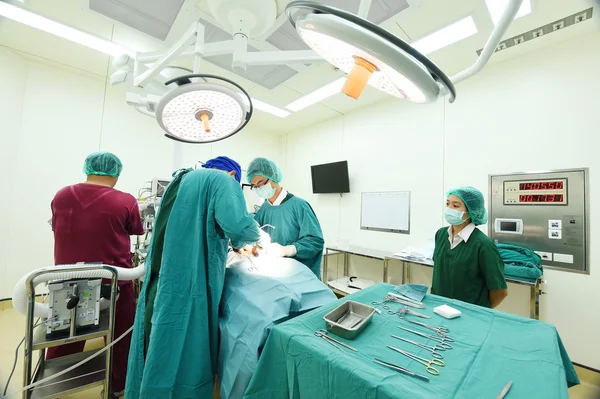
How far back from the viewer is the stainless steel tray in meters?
0.72

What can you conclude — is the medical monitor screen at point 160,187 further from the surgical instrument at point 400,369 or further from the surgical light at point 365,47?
the surgical instrument at point 400,369

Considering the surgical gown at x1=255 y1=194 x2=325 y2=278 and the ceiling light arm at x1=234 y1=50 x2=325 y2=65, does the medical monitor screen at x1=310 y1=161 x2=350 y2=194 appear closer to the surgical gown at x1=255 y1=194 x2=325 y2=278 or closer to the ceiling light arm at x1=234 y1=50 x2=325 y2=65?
the surgical gown at x1=255 y1=194 x2=325 y2=278

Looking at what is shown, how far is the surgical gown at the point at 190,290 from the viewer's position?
937 mm

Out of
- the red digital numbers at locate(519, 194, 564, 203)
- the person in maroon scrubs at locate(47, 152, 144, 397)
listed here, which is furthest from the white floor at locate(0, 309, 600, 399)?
the red digital numbers at locate(519, 194, 564, 203)

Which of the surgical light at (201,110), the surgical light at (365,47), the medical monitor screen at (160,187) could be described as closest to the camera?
the surgical light at (365,47)

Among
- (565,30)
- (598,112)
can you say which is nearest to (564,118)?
(598,112)

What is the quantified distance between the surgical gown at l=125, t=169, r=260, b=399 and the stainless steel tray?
0.45 m

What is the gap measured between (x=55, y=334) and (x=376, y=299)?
1.57m

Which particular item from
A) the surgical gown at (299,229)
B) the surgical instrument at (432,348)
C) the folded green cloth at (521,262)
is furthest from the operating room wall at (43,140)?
the folded green cloth at (521,262)

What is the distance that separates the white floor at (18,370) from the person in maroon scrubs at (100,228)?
34 centimetres

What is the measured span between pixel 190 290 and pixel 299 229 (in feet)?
2.89

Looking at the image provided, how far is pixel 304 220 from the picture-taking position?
67.2 inches

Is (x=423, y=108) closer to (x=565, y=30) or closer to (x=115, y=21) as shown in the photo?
(x=565, y=30)

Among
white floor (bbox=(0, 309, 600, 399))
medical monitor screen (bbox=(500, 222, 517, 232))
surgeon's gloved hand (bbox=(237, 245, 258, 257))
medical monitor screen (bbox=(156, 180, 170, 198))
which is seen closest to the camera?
surgeon's gloved hand (bbox=(237, 245, 258, 257))
